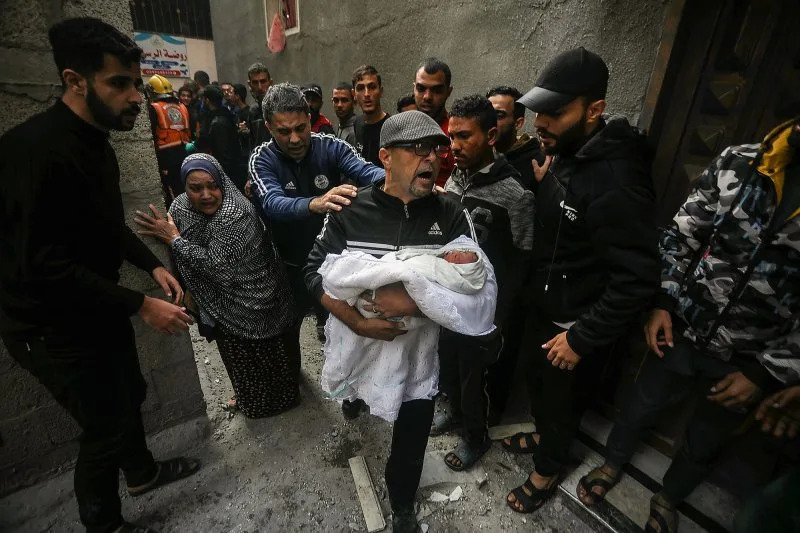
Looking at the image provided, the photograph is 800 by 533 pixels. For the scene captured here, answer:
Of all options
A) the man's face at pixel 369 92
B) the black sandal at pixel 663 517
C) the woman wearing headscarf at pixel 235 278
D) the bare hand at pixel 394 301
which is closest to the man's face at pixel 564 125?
the bare hand at pixel 394 301

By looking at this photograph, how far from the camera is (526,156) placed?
8.62ft

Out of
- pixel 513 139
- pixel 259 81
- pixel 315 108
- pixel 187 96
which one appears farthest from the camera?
pixel 187 96

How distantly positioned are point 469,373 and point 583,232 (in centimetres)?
113

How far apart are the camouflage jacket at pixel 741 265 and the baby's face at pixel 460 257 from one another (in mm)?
1148

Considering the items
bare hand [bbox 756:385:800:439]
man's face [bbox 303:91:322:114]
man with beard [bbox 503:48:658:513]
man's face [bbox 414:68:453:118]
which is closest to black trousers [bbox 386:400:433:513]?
man with beard [bbox 503:48:658:513]

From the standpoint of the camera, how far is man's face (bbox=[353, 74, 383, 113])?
396 cm

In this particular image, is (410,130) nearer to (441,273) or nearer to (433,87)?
(441,273)

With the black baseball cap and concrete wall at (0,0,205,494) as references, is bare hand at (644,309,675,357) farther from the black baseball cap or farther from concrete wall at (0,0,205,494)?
concrete wall at (0,0,205,494)

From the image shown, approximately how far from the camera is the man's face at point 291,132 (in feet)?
8.33

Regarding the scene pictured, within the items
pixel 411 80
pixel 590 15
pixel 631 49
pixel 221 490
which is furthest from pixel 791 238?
pixel 411 80

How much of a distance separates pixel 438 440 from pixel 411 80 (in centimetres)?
447

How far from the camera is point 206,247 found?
2371 mm

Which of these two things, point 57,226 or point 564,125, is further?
point 564,125

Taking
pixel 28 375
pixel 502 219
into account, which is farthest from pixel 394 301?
pixel 28 375
